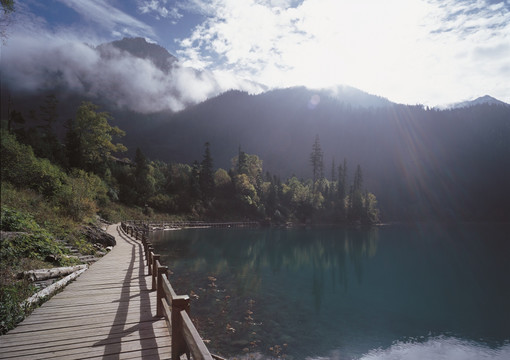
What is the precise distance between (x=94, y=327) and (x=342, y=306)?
15077 mm

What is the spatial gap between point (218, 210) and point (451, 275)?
196 ft

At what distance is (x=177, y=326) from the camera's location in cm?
460

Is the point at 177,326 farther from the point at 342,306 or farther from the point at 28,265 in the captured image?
the point at 342,306

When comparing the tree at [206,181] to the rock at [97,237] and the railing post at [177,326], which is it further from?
the railing post at [177,326]

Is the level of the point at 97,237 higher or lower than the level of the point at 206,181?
lower

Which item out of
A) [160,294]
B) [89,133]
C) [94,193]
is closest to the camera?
[160,294]

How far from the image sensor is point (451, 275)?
2795 cm

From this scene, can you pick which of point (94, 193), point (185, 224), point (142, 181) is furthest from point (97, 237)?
point (142, 181)

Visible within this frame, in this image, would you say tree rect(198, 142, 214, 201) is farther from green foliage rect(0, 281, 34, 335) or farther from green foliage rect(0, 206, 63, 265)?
green foliage rect(0, 281, 34, 335)

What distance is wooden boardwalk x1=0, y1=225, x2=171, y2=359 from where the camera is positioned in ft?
17.2

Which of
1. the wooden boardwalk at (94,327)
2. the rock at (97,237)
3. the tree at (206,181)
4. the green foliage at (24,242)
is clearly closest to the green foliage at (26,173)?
the rock at (97,237)

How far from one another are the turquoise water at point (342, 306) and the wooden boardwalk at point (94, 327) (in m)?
4.50

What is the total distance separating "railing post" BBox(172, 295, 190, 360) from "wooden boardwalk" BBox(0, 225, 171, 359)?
1.89ft

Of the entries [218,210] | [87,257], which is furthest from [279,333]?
[218,210]
